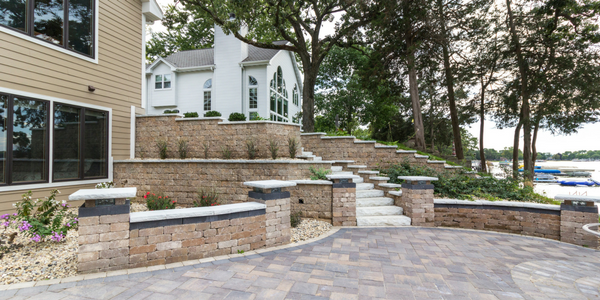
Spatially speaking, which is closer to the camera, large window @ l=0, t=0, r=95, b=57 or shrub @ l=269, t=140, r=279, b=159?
large window @ l=0, t=0, r=95, b=57

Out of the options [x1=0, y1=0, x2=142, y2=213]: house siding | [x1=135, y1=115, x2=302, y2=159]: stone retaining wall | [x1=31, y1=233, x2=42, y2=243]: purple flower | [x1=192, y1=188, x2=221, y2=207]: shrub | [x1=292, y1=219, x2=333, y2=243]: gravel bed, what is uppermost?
[x1=0, y1=0, x2=142, y2=213]: house siding

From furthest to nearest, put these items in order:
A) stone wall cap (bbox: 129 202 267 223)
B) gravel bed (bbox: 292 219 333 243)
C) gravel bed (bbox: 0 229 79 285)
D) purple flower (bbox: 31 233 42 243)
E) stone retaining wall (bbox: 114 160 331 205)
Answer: stone retaining wall (bbox: 114 160 331 205)
gravel bed (bbox: 292 219 333 243)
purple flower (bbox: 31 233 42 243)
stone wall cap (bbox: 129 202 267 223)
gravel bed (bbox: 0 229 79 285)

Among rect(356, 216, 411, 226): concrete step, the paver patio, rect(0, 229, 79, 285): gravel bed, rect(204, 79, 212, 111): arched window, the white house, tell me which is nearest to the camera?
the paver patio

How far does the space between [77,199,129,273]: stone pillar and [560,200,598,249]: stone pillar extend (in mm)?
7115

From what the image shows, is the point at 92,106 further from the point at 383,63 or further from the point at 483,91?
the point at 483,91

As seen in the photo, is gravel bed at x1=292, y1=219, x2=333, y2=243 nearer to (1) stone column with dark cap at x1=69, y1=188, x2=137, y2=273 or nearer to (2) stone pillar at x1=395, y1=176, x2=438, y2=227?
(2) stone pillar at x1=395, y1=176, x2=438, y2=227

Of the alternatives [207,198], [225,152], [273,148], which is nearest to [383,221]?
[273,148]

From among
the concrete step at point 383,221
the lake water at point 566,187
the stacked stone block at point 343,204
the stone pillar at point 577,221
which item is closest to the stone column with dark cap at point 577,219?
the stone pillar at point 577,221

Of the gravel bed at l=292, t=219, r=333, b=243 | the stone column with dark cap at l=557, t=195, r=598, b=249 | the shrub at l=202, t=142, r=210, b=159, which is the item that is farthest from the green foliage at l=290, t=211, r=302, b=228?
the stone column with dark cap at l=557, t=195, r=598, b=249

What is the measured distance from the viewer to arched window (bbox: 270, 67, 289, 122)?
13.5m

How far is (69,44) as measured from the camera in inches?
236

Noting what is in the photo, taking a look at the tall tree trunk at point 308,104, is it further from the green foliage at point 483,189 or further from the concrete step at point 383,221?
the concrete step at point 383,221

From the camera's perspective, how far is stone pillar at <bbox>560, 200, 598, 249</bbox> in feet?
14.9

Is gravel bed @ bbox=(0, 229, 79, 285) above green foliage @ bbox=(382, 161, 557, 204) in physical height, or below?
below
